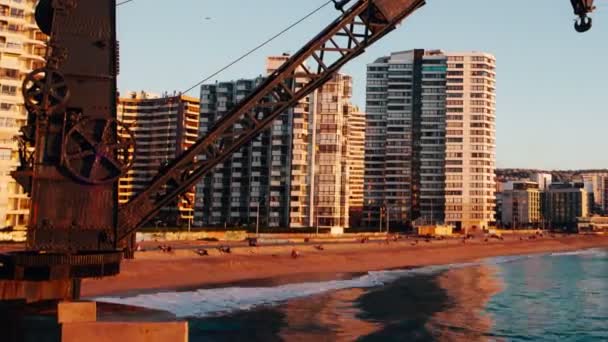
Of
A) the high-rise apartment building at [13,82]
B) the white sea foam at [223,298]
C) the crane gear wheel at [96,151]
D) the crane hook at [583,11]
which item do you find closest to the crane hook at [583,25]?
the crane hook at [583,11]

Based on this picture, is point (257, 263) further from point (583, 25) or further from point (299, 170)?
point (299, 170)

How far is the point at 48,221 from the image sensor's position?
1734 cm

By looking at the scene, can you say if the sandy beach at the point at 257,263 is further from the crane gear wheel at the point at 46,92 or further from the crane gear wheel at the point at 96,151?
the crane gear wheel at the point at 46,92

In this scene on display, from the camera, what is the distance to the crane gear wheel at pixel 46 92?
1711cm

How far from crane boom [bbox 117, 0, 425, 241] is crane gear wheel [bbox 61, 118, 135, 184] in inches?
72.6

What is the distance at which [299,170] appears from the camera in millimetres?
155625

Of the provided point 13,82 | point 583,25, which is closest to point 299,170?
point 13,82

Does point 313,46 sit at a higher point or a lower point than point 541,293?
higher

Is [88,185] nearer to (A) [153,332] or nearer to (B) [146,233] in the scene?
(A) [153,332]

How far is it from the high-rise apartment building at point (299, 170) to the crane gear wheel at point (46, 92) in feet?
438

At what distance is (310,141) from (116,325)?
5833 inches

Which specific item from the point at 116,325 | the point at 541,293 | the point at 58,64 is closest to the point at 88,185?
the point at 58,64

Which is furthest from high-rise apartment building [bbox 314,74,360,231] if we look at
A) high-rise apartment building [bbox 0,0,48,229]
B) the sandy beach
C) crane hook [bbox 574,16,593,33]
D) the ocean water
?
crane hook [bbox 574,16,593,33]

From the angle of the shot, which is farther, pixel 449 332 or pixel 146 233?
pixel 146 233
